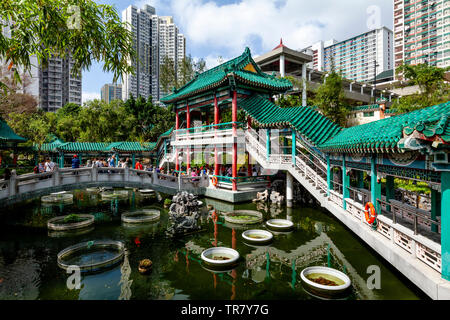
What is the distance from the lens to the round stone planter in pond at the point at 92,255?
703 cm

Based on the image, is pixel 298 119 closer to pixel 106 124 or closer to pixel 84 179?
pixel 84 179

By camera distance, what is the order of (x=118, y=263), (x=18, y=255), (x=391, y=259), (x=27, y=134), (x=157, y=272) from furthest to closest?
(x=27, y=134) < (x=18, y=255) < (x=118, y=263) < (x=157, y=272) < (x=391, y=259)

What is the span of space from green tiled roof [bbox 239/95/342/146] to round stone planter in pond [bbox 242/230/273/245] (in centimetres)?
465

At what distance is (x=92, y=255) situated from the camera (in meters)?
8.18

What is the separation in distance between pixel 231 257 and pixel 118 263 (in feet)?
11.2

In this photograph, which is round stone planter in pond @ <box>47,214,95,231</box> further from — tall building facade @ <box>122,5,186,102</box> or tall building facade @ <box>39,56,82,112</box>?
tall building facade @ <box>122,5,186,102</box>

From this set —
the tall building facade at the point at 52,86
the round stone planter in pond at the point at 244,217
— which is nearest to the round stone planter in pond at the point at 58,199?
the round stone planter in pond at the point at 244,217

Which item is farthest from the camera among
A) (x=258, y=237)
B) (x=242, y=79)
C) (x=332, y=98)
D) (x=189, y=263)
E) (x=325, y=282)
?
(x=332, y=98)

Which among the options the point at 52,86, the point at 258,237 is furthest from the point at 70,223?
the point at 52,86

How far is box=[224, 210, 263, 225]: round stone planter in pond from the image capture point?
1112 cm

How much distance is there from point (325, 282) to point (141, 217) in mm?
9238

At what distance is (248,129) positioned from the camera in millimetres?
15602
